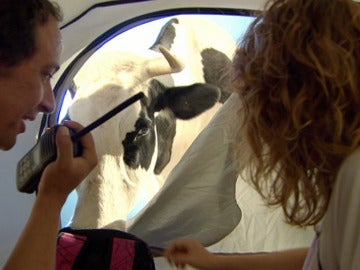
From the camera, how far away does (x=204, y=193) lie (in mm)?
1332

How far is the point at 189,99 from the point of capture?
1.81 m

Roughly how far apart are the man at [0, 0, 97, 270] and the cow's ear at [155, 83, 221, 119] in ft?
2.99

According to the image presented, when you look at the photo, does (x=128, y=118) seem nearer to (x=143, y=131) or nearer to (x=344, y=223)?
(x=143, y=131)

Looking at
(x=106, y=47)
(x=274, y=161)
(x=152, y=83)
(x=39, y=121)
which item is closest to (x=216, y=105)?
(x=152, y=83)

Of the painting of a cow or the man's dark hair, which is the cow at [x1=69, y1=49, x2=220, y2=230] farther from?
the man's dark hair

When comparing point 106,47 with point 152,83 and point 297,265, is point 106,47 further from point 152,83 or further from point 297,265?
point 297,265

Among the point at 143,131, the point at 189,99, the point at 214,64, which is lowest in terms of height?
the point at 143,131

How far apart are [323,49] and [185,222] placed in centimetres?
85

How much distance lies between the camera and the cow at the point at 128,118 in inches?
68.3

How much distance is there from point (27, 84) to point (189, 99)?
1.01 meters

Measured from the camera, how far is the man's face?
822mm

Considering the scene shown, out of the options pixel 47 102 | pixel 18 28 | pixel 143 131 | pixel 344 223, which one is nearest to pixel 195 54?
pixel 143 131

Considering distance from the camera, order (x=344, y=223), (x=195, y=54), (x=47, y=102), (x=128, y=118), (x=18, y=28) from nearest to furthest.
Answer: (x=344, y=223), (x=18, y=28), (x=47, y=102), (x=128, y=118), (x=195, y=54)

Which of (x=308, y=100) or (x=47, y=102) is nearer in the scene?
(x=308, y=100)
